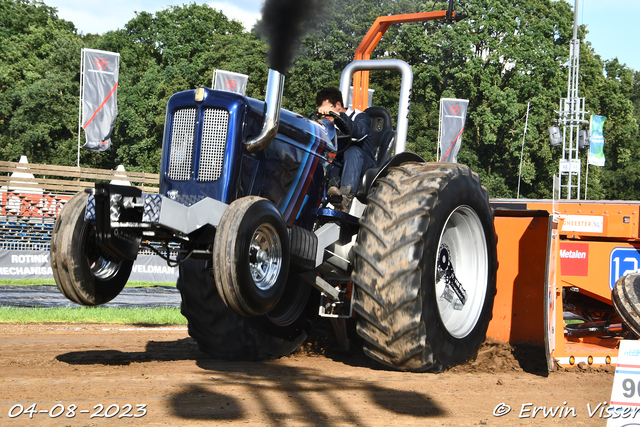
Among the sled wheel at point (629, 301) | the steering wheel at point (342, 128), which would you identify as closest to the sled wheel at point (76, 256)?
the steering wheel at point (342, 128)

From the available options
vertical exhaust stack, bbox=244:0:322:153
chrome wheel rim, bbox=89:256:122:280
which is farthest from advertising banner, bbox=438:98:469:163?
chrome wheel rim, bbox=89:256:122:280

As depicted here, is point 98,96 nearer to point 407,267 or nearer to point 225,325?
point 225,325

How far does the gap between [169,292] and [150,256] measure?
4.15 metres

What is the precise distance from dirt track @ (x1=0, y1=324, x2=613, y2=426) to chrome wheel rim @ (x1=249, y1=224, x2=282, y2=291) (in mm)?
739

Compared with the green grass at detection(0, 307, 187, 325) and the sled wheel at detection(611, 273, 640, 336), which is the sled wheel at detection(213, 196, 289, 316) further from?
the green grass at detection(0, 307, 187, 325)

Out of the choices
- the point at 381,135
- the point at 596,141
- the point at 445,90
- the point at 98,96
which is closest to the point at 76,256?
the point at 381,135

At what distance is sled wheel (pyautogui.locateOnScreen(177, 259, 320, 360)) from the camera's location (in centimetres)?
562

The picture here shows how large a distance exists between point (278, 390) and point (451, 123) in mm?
28336

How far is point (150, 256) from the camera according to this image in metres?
19.3

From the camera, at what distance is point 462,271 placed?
5.91m

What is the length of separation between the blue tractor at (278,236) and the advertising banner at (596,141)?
88.3ft

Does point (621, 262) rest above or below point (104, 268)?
above

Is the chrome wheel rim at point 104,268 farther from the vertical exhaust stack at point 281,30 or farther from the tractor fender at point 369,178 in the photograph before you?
the tractor fender at point 369,178

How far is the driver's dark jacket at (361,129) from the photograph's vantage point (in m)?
5.68
